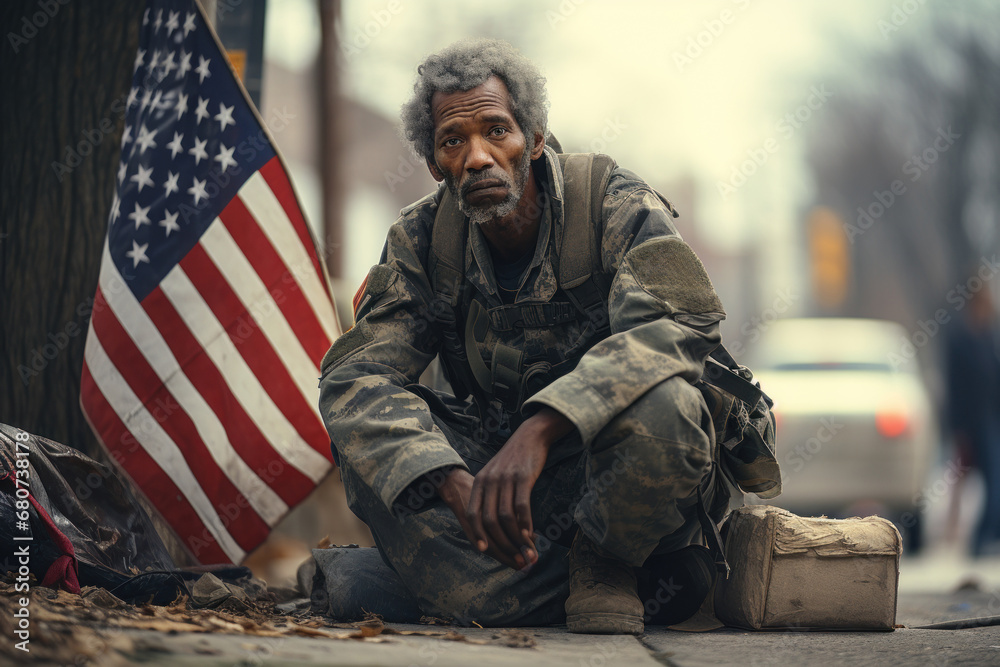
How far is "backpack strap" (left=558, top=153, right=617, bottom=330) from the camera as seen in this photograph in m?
2.80

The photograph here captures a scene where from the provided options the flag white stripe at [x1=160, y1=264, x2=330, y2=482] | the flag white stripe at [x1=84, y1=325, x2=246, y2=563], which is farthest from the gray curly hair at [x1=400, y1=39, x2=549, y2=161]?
the flag white stripe at [x1=84, y1=325, x2=246, y2=563]

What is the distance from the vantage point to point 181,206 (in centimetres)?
339

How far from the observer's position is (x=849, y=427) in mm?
8086

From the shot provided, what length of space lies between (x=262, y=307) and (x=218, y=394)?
33cm

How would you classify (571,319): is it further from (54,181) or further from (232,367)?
(54,181)

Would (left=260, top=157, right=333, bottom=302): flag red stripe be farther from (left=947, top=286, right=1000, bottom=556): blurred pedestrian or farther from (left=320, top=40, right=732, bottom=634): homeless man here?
(left=947, top=286, right=1000, bottom=556): blurred pedestrian

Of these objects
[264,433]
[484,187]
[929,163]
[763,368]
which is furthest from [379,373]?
[929,163]

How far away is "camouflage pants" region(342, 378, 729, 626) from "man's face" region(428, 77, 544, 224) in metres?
0.61

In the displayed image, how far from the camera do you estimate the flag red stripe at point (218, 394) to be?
3.31 meters

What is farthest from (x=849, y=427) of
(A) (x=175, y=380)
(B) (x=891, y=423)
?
(A) (x=175, y=380)

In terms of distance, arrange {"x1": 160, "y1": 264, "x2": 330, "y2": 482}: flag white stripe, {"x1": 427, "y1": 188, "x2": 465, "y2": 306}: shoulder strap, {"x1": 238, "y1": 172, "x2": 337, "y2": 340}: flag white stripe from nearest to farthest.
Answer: {"x1": 427, "y1": 188, "x2": 465, "y2": 306}: shoulder strap → {"x1": 160, "y1": 264, "x2": 330, "y2": 482}: flag white stripe → {"x1": 238, "y1": 172, "x2": 337, "y2": 340}: flag white stripe

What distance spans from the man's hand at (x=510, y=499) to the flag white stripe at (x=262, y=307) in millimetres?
1293

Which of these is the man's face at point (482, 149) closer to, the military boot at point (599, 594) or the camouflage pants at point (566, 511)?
the camouflage pants at point (566, 511)

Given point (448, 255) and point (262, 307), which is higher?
point (448, 255)
